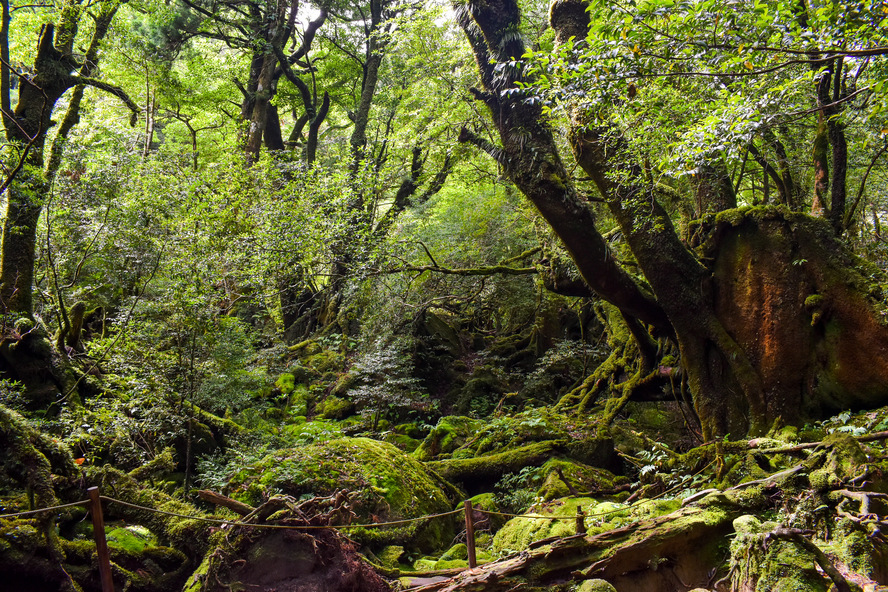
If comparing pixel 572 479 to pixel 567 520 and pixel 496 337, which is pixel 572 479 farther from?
A: pixel 496 337

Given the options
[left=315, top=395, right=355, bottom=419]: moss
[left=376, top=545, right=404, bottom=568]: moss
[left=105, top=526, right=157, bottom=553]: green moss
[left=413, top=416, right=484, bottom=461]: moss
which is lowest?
[left=315, top=395, right=355, bottom=419]: moss

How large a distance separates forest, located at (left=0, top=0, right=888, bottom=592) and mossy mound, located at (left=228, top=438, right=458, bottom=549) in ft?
0.11

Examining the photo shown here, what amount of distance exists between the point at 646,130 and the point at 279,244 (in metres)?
6.31

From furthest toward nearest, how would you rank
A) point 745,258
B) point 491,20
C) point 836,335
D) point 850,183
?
point 850,183 < point 491,20 < point 745,258 < point 836,335

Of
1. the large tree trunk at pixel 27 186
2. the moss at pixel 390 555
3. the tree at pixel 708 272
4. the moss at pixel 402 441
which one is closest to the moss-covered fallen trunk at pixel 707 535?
the moss at pixel 390 555

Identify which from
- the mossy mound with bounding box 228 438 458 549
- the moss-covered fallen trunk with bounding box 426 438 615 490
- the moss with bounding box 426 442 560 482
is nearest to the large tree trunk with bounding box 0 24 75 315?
the mossy mound with bounding box 228 438 458 549

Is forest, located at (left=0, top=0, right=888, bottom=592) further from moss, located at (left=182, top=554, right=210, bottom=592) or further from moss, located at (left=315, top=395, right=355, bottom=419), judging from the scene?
moss, located at (left=315, top=395, right=355, bottom=419)

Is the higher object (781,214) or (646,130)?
(646,130)

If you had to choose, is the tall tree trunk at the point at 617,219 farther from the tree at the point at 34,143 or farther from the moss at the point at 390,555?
the tree at the point at 34,143

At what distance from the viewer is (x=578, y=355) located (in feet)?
33.9

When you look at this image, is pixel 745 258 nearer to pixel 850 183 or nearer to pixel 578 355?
pixel 578 355

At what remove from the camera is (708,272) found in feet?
22.0

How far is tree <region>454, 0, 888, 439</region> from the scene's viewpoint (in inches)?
217

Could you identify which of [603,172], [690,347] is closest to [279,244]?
[603,172]
